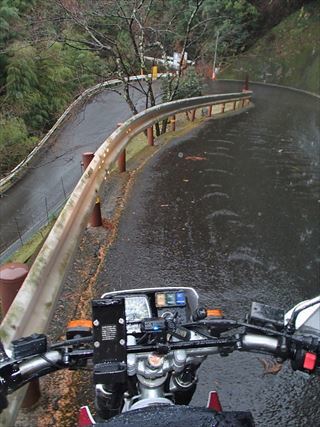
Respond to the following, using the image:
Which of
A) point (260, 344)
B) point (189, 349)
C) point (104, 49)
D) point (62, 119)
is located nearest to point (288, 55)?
point (62, 119)

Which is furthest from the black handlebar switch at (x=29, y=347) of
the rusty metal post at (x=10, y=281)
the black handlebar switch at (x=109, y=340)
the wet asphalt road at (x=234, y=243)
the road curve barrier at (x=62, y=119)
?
the road curve barrier at (x=62, y=119)

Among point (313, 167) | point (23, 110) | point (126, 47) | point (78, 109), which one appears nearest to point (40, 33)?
point (78, 109)

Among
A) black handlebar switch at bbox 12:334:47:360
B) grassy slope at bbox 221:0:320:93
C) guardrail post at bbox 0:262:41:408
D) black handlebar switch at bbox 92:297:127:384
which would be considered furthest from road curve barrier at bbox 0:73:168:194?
grassy slope at bbox 221:0:320:93

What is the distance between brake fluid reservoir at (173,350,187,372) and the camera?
6.18 ft

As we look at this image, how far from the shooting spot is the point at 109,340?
171 cm

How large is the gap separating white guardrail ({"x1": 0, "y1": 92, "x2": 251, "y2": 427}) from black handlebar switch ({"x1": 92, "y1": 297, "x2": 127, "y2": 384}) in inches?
21.4

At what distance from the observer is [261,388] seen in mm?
3549

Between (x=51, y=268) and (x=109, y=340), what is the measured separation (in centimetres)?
162

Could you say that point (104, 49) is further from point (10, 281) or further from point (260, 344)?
point (260, 344)

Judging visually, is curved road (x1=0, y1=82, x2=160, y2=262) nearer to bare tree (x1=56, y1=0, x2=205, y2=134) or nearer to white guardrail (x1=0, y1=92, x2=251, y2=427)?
bare tree (x1=56, y1=0, x2=205, y2=134)

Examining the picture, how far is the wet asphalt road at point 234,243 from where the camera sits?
3.57 meters

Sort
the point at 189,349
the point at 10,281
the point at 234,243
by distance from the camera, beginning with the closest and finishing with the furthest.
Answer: the point at 189,349, the point at 10,281, the point at 234,243

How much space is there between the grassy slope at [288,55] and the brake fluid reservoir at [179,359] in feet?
111

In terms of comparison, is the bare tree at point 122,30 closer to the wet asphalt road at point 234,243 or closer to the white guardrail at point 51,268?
the wet asphalt road at point 234,243
